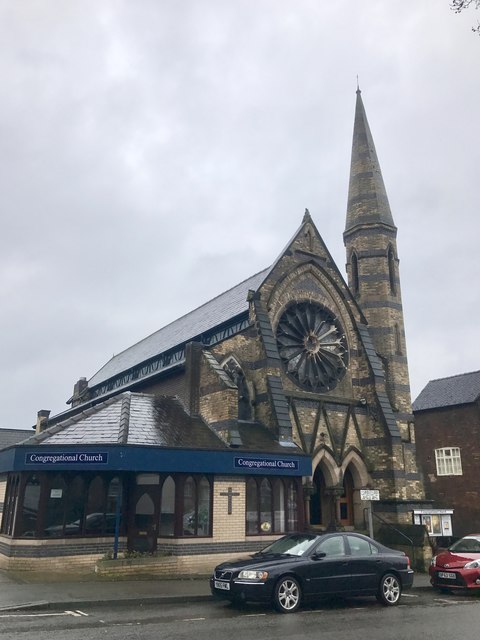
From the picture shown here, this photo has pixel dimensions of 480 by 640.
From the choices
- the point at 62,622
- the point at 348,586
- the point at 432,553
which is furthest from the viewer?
the point at 432,553

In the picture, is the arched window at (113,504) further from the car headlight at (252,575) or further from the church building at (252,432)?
the car headlight at (252,575)

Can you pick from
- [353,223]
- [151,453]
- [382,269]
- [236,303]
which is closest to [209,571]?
[151,453]

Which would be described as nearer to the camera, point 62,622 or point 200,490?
point 62,622

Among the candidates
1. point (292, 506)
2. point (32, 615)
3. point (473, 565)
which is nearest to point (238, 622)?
point (32, 615)

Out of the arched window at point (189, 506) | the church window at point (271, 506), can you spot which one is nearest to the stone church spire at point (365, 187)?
the church window at point (271, 506)

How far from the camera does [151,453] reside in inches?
611

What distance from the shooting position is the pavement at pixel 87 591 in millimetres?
10391

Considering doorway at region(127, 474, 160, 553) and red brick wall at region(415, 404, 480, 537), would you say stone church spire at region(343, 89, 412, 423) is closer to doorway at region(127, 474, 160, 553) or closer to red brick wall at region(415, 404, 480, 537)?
red brick wall at region(415, 404, 480, 537)

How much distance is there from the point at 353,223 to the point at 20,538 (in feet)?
71.5

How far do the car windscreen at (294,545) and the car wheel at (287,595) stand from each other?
59 cm

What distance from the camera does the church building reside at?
15.3m

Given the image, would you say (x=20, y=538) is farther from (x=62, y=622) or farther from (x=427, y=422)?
(x=427, y=422)

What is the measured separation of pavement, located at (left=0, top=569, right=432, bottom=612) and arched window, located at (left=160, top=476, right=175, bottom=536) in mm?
1631

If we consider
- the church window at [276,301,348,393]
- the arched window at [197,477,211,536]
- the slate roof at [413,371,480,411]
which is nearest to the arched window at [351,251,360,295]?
the church window at [276,301,348,393]
